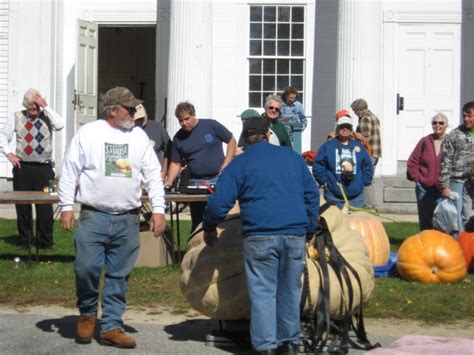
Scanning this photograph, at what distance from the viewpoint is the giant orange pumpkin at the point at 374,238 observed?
483 inches

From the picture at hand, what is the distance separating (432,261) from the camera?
11828 millimetres

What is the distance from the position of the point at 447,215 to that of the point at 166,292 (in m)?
3.57

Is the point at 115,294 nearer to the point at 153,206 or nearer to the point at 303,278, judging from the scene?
the point at 153,206

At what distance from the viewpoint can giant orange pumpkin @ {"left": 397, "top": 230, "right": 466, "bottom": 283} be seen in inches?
464

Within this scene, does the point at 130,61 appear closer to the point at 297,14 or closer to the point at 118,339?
the point at 297,14

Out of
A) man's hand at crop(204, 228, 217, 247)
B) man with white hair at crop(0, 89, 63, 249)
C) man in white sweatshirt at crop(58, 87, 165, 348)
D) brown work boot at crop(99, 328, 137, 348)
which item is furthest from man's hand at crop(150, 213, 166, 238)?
man with white hair at crop(0, 89, 63, 249)

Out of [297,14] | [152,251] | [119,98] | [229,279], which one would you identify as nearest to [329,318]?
[229,279]

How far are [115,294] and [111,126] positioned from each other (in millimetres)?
1301

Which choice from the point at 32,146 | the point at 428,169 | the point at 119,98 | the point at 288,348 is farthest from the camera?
the point at 32,146

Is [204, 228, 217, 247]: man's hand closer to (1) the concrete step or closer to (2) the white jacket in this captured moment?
(2) the white jacket

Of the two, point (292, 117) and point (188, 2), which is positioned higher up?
point (188, 2)

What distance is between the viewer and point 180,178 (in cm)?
1313

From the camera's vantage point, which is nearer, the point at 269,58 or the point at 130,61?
the point at 269,58

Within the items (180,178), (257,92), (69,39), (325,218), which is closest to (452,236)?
(180,178)
